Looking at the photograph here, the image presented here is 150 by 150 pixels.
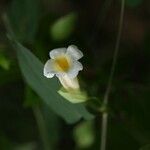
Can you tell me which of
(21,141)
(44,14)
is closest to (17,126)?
(21,141)

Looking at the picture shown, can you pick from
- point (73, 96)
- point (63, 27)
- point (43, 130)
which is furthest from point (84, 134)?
point (73, 96)

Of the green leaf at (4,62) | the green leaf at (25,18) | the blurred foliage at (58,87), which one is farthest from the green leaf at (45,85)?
the green leaf at (25,18)

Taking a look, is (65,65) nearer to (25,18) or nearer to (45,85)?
(45,85)

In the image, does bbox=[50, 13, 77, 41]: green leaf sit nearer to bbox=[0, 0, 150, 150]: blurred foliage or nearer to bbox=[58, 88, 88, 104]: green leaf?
bbox=[0, 0, 150, 150]: blurred foliage

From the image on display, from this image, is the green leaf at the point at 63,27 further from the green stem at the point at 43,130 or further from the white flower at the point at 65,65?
the white flower at the point at 65,65

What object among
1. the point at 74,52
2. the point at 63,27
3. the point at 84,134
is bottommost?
the point at 84,134

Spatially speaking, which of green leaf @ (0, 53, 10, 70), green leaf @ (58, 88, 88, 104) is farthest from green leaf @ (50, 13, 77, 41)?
green leaf @ (58, 88, 88, 104)
